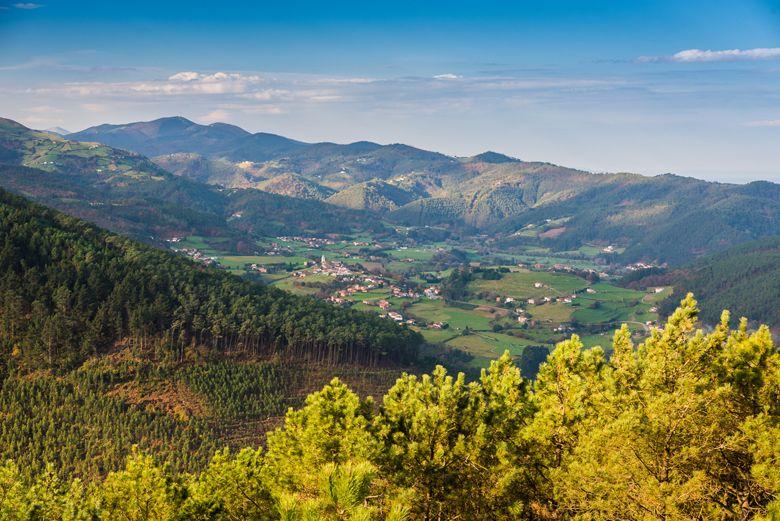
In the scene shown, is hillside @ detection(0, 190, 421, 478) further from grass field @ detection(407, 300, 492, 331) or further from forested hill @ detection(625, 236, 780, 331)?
forested hill @ detection(625, 236, 780, 331)

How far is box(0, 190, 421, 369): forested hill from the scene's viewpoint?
59.3 meters

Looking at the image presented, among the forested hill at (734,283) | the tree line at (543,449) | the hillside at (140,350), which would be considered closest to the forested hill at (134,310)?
the hillside at (140,350)

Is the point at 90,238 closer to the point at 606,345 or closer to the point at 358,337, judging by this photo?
the point at 358,337

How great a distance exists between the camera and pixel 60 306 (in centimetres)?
6097

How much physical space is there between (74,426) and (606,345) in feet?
297

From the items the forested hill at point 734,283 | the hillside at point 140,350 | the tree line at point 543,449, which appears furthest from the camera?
the forested hill at point 734,283

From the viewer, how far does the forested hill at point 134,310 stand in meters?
59.3

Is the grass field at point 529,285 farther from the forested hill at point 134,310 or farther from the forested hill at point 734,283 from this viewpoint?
the forested hill at point 134,310

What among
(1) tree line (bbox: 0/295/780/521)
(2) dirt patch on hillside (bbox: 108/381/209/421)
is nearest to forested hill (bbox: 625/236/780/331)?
(2) dirt patch on hillside (bbox: 108/381/209/421)

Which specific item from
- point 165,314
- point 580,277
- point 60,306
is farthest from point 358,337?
point 580,277

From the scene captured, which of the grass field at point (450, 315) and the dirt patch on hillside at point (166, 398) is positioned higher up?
the dirt patch on hillside at point (166, 398)

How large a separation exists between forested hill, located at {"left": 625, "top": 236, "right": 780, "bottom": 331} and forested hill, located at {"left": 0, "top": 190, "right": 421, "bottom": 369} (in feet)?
334

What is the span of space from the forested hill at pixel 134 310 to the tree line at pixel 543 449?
138ft

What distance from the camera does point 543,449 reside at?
58.7 feet
